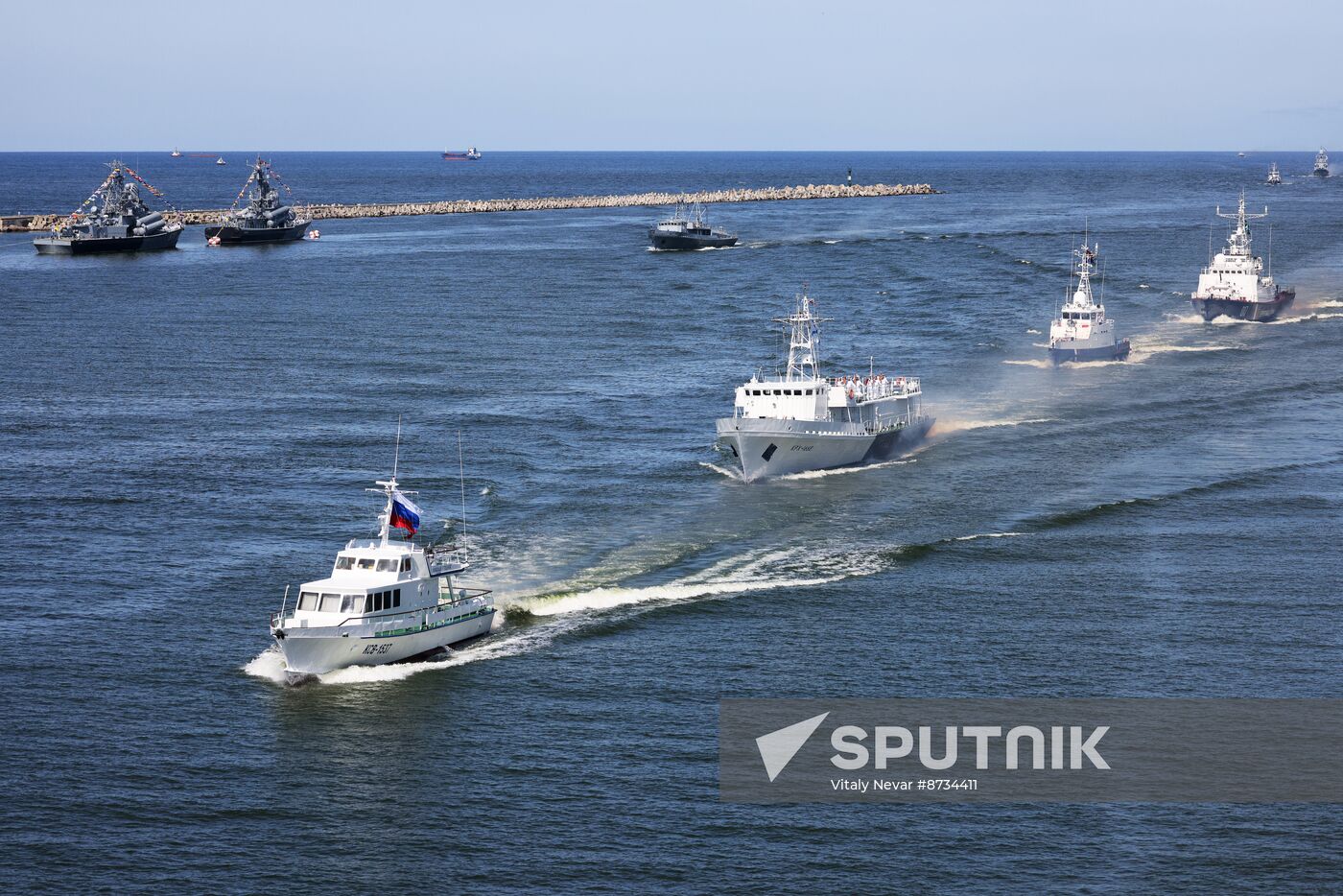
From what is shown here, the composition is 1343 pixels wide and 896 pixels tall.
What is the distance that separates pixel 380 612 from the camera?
199ft

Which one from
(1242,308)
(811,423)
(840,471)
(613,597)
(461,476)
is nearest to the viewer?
(613,597)

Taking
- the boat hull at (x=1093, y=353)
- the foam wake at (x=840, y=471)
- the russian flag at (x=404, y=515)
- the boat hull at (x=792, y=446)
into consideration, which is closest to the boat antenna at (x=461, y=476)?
the russian flag at (x=404, y=515)

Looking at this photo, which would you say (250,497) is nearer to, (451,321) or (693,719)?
(693,719)

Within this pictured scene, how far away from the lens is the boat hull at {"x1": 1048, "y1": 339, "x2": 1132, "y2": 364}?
130 meters

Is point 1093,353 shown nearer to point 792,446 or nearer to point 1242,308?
point 1242,308

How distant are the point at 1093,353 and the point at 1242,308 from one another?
32339 mm

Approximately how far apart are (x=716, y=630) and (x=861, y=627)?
6.27 m

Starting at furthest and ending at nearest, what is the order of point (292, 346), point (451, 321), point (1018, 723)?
point (451, 321) → point (292, 346) → point (1018, 723)

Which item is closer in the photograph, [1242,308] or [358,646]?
[358,646]

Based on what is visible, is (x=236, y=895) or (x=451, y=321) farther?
(x=451, y=321)

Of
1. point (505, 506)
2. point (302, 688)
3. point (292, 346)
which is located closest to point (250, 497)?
point (505, 506)

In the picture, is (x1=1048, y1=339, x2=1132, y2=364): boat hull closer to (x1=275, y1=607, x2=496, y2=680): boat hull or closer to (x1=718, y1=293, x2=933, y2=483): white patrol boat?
(x1=718, y1=293, x2=933, y2=483): white patrol boat

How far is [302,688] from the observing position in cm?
5838

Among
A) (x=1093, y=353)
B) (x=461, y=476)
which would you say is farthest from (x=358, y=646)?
(x=1093, y=353)
